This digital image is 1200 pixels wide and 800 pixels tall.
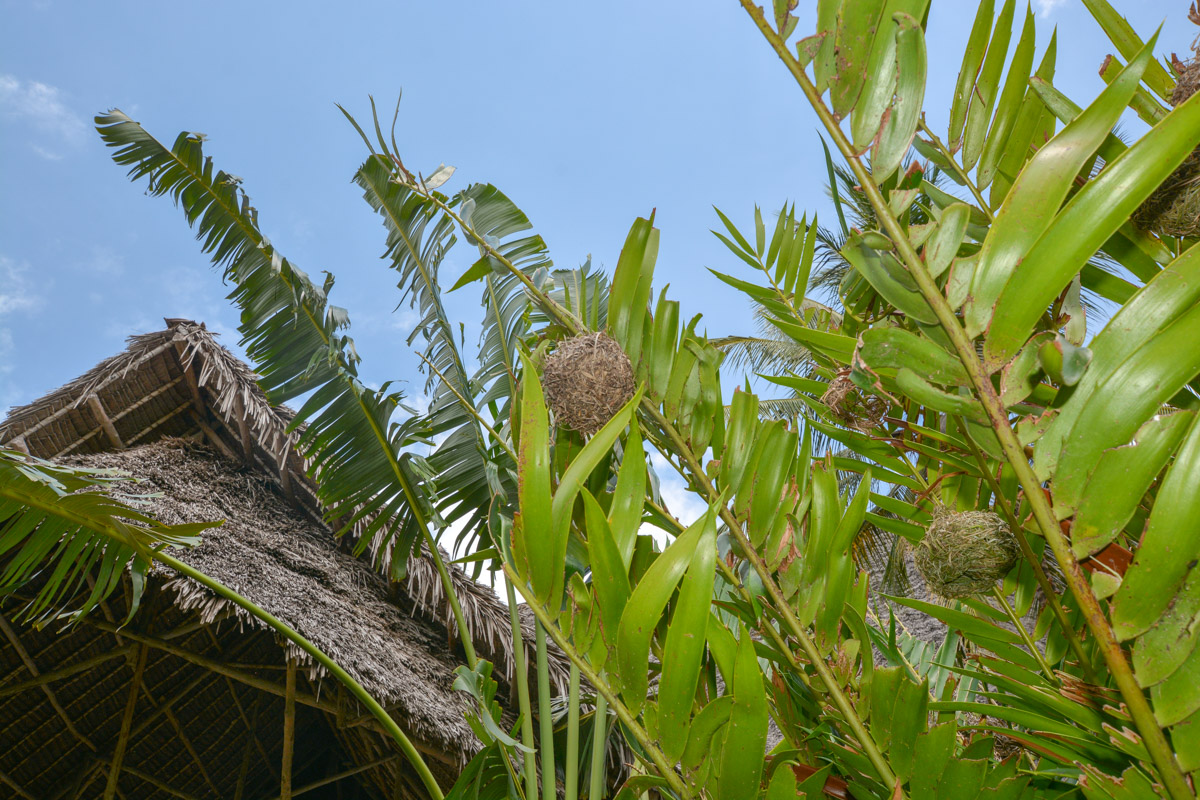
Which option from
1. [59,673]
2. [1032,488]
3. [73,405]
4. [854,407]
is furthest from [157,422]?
[1032,488]

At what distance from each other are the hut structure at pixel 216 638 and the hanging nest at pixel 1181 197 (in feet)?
11.9

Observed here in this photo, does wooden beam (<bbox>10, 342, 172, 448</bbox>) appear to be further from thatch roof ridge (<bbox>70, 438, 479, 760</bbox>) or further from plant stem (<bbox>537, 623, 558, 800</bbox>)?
plant stem (<bbox>537, 623, 558, 800</bbox>)

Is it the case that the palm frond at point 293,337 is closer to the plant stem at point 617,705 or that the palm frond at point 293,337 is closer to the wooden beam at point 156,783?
the plant stem at point 617,705

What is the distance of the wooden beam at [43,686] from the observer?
14.7 feet

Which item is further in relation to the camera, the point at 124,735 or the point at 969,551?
the point at 124,735

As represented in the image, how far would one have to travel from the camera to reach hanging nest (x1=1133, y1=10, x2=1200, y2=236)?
828 mm

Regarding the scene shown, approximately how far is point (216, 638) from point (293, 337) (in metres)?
3.05

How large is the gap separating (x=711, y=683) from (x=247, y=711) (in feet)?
18.1

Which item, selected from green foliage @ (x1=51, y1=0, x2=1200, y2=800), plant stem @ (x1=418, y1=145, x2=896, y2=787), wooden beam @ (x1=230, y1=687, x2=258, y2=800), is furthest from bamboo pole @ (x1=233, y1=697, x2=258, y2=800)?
plant stem @ (x1=418, y1=145, x2=896, y2=787)

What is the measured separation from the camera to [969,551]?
948mm

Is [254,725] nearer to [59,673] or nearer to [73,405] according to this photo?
[59,673]

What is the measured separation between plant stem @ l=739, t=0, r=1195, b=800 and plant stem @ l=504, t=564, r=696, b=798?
1.39 feet

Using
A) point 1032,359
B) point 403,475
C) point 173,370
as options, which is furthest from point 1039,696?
point 173,370

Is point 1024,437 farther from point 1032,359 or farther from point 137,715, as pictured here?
point 137,715
